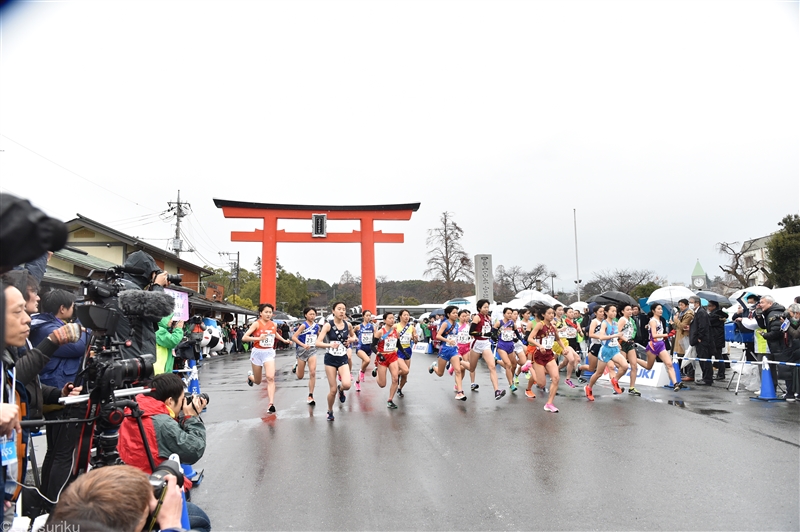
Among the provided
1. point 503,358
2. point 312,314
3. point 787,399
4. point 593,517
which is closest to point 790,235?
point 787,399

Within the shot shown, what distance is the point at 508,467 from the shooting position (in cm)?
513

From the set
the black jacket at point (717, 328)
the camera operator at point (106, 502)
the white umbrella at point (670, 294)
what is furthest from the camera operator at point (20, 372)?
the white umbrella at point (670, 294)

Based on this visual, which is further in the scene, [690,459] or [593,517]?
[690,459]

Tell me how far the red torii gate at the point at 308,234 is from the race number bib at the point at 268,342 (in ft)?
65.3

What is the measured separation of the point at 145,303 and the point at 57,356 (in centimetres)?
94

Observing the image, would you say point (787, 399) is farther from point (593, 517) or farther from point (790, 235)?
point (790, 235)

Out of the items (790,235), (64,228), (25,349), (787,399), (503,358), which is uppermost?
(790,235)

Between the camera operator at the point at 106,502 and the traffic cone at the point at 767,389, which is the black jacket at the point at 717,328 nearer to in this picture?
the traffic cone at the point at 767,389

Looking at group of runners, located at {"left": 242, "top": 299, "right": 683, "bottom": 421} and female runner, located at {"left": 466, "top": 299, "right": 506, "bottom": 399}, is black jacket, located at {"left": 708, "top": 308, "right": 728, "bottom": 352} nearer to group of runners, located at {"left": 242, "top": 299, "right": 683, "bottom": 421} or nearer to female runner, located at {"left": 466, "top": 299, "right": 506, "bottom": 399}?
group of runners, located at {"left": 242, "top": 299, "right": 683, "bottom": 421}

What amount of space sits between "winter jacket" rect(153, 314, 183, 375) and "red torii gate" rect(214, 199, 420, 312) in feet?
68.5

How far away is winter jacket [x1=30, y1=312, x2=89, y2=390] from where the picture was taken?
402 centimetres

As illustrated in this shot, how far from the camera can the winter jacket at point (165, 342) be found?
7.58 m

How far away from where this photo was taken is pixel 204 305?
91.4 ft

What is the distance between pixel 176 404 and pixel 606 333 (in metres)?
8.07
